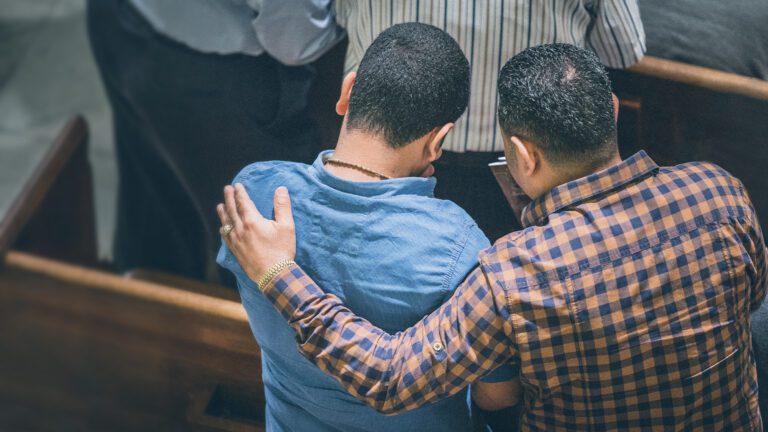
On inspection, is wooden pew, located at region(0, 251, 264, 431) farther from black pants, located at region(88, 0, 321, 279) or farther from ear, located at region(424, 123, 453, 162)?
ear, located at region(424, 123, 453, 162)

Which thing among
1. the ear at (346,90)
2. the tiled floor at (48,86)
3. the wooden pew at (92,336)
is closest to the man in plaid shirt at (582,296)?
the ear at (346,90)

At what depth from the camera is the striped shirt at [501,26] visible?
134cm

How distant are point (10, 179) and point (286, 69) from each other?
136cm

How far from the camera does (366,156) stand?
44.8 inches

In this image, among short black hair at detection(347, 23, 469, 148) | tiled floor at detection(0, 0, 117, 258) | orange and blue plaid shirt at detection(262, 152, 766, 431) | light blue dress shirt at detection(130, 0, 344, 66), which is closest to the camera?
orange and blue plaid shirt at detection(262, 152, 766, 431)

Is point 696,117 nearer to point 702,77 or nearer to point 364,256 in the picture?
point 702,77

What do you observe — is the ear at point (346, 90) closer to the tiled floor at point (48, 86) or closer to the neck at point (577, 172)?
the neck at point (577, 172)

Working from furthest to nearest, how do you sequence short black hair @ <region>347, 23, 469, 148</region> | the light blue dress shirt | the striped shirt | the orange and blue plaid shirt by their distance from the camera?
1. the light blue dress shirt
2. the striped shirt
3. short black hair @ <region>347, 23, 469, 148</region>
4. the orange and blue plaid shirt

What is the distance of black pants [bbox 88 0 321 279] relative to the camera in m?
1.63

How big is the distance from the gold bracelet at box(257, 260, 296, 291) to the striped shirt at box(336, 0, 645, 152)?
482 millimetres

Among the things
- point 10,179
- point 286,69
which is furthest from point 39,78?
point 286,69

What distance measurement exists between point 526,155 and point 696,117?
56 centimetres

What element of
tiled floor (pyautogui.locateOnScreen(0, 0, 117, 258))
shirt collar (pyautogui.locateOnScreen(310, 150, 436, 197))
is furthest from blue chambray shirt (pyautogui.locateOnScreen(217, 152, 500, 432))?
tiled floor (pyautogui.locateOnScreen(0, 0, 117, 258))

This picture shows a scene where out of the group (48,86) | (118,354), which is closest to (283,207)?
(118,354)
